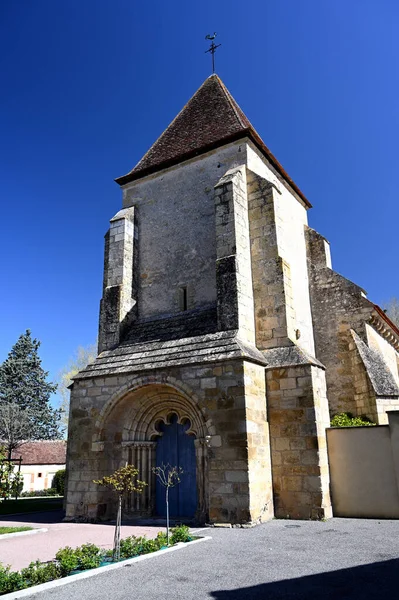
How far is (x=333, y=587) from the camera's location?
15.2ft

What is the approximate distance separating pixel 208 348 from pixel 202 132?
723 cm

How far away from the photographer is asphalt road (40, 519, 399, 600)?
14.6 ft

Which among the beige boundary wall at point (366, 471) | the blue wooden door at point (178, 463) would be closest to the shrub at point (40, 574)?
the blue wooden door at point (178, 463)

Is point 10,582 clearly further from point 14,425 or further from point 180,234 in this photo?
point 14,425

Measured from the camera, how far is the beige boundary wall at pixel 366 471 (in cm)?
922

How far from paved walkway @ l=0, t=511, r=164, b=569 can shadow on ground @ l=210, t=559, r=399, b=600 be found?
3175mm

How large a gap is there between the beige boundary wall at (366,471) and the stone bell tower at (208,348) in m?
0.48

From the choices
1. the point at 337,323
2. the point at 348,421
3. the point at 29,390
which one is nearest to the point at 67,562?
the point at 348,421

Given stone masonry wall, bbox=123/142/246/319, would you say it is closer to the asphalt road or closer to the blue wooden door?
the blue wooden door

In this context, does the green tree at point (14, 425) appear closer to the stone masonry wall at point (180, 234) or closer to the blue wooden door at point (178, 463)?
the stone masonry wall at point (180, 234)

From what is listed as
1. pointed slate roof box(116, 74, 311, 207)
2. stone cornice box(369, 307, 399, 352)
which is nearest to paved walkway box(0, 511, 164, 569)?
stone cornice box(369, 307, 399, 352)

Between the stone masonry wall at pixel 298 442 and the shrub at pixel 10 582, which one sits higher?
the stone masonry wall at pixel 298 442

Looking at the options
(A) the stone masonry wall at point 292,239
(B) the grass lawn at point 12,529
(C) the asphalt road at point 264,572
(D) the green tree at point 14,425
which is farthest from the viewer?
(D) the green tree at point 14,425

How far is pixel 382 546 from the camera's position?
646 cm
